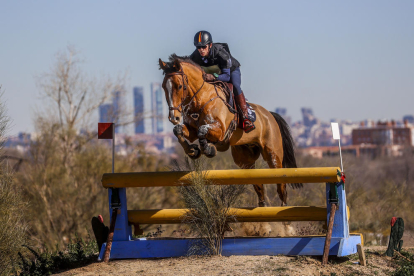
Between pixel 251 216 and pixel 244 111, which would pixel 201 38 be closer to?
pixel 244 111

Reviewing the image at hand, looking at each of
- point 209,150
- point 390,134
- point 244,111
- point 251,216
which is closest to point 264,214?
point 251,216

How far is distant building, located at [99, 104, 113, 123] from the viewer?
91.7 feet

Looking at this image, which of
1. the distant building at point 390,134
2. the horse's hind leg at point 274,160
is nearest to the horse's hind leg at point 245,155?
the horse's hind leg at point 274,160

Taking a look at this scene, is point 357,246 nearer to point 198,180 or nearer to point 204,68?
point 198,180

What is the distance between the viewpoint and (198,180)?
638cm

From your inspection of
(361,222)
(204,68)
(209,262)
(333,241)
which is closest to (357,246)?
(333,241)

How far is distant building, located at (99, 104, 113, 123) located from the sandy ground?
71.3 feet

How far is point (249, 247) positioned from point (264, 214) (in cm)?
42

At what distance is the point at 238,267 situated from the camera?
19.6 feet

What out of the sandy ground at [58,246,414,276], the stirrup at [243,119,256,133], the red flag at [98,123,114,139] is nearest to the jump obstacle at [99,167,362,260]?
the sandy ground at [58,246,414,276]

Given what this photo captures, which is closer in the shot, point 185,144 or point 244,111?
point 185,144

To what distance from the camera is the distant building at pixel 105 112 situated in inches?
1100

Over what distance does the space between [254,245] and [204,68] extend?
2.41m

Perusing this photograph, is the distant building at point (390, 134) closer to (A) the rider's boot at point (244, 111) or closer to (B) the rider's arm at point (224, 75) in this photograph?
(A) the rider's boot at point (244, 111)
